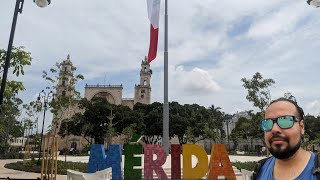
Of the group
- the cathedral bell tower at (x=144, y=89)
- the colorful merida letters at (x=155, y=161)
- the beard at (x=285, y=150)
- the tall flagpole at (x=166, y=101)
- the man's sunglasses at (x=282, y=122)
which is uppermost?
the cathedral bell tower at (x=144, y=89)

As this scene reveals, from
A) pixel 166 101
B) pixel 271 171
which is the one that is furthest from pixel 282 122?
pixel 166 101

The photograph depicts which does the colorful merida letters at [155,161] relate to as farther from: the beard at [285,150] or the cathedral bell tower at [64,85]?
the cathedral bell tower at [64,85]

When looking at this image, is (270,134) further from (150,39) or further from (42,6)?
(150,39)

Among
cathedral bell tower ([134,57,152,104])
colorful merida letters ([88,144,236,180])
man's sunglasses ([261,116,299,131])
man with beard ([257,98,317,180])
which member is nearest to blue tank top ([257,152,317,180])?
man with beard ([257,98,317,180])

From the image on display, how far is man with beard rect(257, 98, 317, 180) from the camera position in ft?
6.97

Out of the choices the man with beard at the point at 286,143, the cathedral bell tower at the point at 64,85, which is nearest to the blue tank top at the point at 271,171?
the man with beard at the point at 286,143

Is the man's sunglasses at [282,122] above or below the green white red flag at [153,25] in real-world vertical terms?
below

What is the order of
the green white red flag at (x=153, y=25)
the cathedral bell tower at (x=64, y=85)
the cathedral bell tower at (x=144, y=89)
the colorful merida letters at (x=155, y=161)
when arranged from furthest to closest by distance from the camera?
the cathedral bell tower at (x=144, y=89)
the cathedral bell tower at (x=64, y=85)
the green white red flag at (x=153, y=25)
the colorful merida letters at (x=155, y=161)

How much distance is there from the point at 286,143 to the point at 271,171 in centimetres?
28

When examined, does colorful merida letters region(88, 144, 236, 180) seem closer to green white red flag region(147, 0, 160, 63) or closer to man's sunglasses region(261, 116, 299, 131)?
green white red flag region(147, 0, 160, 63)

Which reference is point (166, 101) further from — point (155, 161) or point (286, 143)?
point (286, 143)

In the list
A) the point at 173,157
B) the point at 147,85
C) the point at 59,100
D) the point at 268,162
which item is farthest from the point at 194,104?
the point at 268,162

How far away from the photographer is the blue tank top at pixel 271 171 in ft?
6.74

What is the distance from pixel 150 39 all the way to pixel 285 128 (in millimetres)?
13921
